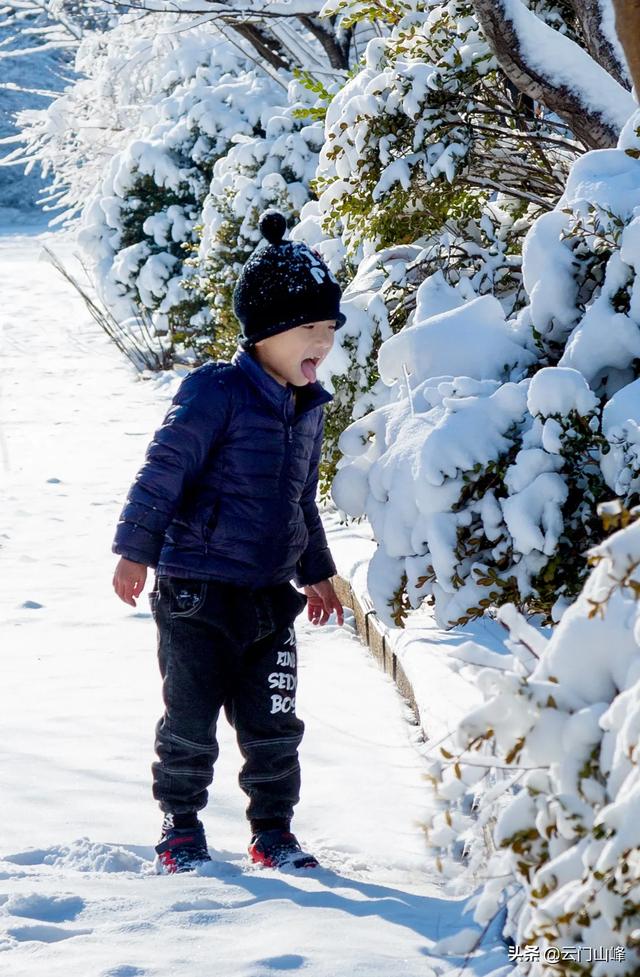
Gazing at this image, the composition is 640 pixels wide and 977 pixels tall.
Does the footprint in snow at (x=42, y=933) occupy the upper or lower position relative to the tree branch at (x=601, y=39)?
lower

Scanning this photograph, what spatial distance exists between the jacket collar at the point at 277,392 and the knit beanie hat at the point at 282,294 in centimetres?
9

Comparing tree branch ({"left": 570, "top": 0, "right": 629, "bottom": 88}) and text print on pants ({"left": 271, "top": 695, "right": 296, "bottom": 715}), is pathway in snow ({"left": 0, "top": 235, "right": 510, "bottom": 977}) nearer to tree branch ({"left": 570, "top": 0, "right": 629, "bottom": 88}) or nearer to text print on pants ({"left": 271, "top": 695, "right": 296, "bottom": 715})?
text print on pants ({"left": 271, "top": 695, "right": 296, "bottom": 715})

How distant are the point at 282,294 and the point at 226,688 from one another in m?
1.01

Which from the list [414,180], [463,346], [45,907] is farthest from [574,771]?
[414,180]

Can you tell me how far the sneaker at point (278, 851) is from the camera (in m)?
2.81

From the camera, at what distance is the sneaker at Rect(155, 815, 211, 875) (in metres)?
2.74

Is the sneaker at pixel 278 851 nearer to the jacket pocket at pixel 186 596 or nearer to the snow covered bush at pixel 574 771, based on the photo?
the jacket pocket at pixel 186 596

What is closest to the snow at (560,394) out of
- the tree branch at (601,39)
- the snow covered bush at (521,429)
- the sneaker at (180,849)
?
the snow covered bush at (521,429)

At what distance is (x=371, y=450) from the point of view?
3.35m

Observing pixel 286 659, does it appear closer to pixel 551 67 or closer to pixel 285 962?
pixel 285 962

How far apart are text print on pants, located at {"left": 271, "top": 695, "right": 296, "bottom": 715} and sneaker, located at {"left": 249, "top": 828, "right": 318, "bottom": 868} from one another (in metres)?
0.29

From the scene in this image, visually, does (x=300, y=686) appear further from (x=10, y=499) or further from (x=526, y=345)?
(x=10, y=499)

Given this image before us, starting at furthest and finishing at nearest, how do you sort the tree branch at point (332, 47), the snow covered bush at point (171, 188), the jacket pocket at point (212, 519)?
the snow covered bush at point (171, 188) < the tree branch at point (332, 47) < the jacket pocket at point (212, 519)

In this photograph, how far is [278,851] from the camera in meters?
2.85
